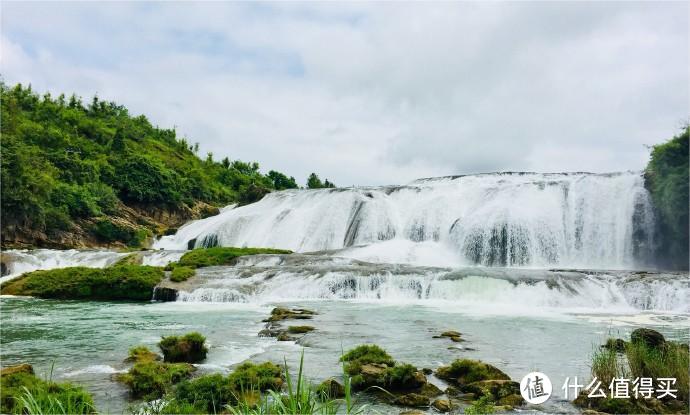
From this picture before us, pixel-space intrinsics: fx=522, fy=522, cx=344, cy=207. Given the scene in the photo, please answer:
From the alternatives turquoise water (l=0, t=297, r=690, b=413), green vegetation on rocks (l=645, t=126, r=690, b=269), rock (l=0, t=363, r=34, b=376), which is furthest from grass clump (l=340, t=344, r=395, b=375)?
green vegetation on rocks (l=645, t=126, r=690, b=269)

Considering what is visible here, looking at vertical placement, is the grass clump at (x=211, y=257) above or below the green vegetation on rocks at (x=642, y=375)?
above

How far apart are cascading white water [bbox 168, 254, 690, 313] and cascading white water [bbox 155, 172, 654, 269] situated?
928 cm

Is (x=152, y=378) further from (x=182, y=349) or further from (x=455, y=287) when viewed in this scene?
(x=455, y=287)

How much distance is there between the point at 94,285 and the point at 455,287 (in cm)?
1494

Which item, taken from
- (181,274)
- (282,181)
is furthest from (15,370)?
(282,181)

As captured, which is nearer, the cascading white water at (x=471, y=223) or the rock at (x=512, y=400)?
the rock at (x=512, y=400)

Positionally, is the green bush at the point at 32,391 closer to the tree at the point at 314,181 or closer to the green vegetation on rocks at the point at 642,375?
the green vegetation on rocks at the point at 642,375

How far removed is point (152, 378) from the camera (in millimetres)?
7738

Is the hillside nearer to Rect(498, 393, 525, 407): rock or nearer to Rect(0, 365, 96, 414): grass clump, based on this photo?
Rect(0, 365, 96, 414): grass clump

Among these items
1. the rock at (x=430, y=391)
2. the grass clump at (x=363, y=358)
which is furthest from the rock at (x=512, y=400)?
the grass clump at (x=363, y=358)

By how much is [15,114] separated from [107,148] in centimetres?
1033

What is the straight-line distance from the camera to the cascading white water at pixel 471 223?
102ft

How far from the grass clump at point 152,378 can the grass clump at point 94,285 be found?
542 inches

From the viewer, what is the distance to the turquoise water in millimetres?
9336
